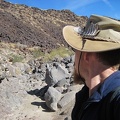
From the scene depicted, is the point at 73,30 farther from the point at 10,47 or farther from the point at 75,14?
the point at 75,14

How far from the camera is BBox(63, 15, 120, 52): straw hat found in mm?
1517

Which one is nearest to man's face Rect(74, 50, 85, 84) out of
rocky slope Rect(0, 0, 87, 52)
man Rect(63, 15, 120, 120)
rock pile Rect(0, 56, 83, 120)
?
man Rect(63, 15, 120, 120)

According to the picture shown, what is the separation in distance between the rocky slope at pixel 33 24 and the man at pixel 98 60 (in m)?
30.4

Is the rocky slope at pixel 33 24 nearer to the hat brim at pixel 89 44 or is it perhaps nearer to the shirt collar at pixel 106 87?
the hat brim at pixel 89 44

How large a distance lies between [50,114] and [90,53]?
236 inches

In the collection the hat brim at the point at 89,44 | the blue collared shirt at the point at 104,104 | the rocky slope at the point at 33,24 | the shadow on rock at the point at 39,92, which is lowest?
the shadow on rock at the point at 39,92

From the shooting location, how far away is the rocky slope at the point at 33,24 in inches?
1403

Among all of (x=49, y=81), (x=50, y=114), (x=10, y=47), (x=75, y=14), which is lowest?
(x=50, y=114)

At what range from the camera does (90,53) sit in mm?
1565

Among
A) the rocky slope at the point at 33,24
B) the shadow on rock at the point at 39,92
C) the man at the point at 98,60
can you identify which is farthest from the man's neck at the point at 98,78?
the rocky slope at the point at 33,24

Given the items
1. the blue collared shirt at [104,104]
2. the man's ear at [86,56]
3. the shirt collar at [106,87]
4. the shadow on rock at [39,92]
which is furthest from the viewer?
the shadow on rock at [39,92]

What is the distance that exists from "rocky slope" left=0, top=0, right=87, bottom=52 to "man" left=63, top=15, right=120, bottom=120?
30361mm

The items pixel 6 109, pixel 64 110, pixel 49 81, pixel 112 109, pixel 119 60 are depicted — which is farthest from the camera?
pixel 49 81

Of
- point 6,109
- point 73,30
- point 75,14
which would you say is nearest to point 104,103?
point 73,30
